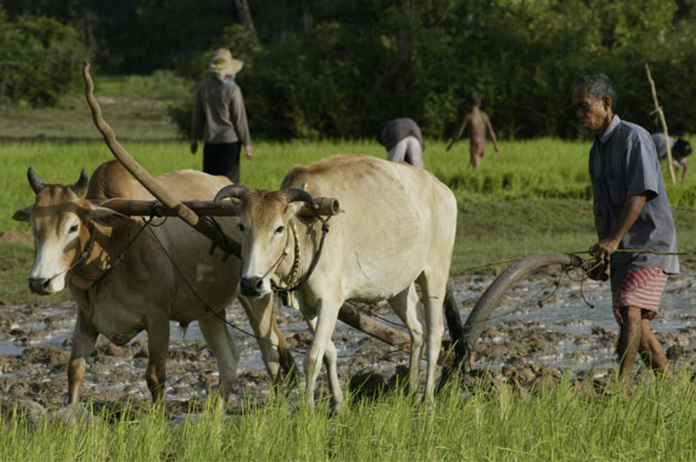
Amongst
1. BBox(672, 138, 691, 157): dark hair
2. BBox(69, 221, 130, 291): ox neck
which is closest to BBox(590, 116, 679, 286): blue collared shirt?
BBox(69, 221, 130, 291): ox neck

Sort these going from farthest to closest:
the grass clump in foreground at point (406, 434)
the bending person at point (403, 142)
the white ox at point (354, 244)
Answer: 1. the bending person at point (403, 142)
2. the white ox at point (354, 244)
3. the grass clump in foreground at point (406, 434)

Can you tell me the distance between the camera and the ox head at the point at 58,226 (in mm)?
5250

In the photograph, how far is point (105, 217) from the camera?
18.2 ft

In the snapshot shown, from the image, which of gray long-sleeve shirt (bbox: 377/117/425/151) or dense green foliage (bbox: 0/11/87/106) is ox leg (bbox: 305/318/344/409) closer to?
gray long-sleeve shirt (bbox: 377/117/425/151)

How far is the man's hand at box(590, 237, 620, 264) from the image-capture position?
5.46 meters

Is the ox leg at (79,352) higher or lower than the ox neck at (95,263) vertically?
lower

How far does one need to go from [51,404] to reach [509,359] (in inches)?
106

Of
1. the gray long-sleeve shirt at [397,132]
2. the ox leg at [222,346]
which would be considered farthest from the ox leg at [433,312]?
the gray long-sleeve shirt at [397,132]

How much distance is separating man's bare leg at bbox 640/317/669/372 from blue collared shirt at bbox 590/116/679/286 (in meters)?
0.25

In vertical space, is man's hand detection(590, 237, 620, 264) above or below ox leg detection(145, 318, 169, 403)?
above

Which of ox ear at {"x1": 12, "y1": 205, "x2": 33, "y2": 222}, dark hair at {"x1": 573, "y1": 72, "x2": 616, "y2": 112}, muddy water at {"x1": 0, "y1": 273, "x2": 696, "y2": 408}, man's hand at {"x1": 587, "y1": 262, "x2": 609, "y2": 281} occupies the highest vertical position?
dark hair at {"x1": 573, "y1": 72, "x2": 616, "y2": 112}

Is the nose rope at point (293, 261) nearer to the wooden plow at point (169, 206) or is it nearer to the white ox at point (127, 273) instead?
the wooden plow at point (169, 206)

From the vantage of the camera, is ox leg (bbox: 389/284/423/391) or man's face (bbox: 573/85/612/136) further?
ox leg (bbox: 389/284/423/391)

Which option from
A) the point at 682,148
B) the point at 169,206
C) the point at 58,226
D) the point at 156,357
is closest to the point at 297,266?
the point at 169,206
